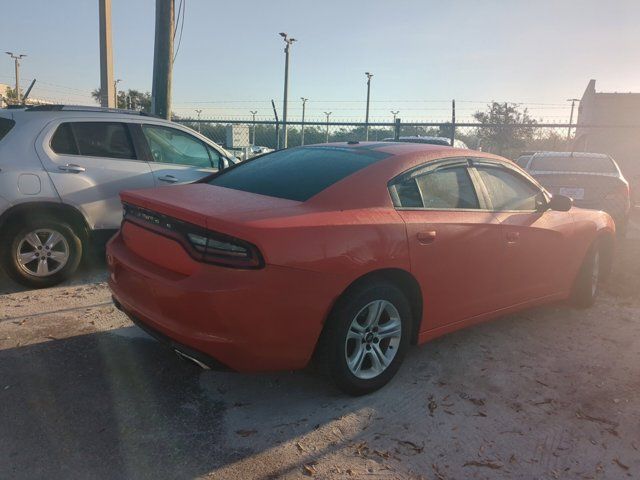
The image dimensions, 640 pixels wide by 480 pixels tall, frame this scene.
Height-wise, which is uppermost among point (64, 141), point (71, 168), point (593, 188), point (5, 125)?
point (5, 125)

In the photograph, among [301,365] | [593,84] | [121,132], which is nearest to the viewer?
[301,365]

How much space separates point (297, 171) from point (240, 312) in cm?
128

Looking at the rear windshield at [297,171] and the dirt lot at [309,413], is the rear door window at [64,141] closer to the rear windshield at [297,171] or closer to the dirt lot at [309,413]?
the dirt lot at [309,413]

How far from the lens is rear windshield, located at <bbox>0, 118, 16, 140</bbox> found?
4770 millimetres

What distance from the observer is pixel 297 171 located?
3.50 metres

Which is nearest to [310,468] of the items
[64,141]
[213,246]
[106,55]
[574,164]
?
[213,246]

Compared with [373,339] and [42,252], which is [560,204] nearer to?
[373,339]

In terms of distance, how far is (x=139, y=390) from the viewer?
10.4 ft

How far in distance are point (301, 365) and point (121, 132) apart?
384 cm

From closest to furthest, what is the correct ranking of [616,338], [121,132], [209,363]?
[209,363] → [616,338] → [121,132]

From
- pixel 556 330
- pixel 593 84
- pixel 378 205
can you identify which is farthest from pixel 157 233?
pixel 593 84

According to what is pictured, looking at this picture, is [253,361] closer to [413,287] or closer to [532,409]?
[413,287]

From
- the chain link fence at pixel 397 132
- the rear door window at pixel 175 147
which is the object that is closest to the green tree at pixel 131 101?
the chain link fence at pixel 397 132

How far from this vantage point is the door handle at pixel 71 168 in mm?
4980
